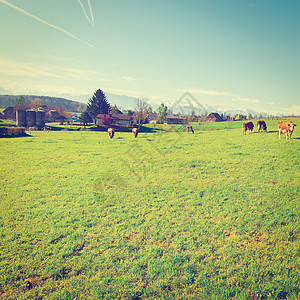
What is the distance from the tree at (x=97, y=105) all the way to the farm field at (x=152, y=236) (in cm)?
7525

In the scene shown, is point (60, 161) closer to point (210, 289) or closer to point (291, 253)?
point (210, 289)

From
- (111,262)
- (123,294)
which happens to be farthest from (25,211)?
(123,294)

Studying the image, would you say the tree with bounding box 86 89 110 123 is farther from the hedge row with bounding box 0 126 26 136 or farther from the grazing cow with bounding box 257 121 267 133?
the grazing cow with bounding box 257 121 267 133

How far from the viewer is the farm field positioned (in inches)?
187

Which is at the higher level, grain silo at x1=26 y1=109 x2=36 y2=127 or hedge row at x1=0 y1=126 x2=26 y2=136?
grain silo at x1=26 y1=109 x2=36 y2=127

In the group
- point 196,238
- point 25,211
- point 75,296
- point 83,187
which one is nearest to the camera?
point 75,296

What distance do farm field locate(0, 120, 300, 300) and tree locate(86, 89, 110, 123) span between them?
247 ft

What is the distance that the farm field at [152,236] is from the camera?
187 inches

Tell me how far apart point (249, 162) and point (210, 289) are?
11649 millimetres

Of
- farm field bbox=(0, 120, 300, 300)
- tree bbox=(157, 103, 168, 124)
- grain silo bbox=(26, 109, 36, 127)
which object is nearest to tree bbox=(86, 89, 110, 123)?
grain silo bbox=(26, 109, 36, 127)

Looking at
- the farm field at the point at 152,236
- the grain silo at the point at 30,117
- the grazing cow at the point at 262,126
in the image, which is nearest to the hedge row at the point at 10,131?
the grain silo at the point at 30,117

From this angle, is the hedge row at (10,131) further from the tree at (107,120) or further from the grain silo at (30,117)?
the tree at (107,120)

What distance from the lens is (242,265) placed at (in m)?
5.30

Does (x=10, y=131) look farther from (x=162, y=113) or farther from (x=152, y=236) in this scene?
(x=162, y=113)
